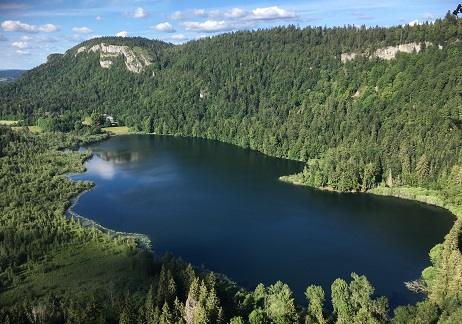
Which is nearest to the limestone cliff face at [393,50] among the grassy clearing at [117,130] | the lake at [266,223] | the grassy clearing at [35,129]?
the lake at [266,223]

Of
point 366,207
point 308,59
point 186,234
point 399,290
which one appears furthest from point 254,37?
point 399,290

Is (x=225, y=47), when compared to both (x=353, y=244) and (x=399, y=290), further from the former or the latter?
(x=399, y=290)

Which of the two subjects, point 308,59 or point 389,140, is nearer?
point 389,140

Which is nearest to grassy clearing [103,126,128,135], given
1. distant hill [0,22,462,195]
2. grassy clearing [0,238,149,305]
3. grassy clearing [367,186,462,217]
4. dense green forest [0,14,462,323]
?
dense green forest [0,14,462,323]

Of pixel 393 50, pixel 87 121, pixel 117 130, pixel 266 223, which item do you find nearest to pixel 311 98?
pixel 393 50

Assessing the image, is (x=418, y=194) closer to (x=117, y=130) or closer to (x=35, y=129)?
(x=117, y=130)

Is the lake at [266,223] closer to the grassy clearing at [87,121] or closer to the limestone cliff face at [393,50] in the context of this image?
the limestone cliff face at [393,50]

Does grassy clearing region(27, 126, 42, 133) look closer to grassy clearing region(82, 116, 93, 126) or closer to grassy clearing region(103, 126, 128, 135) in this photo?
grassy clearing region(82, 116, 93, 126)
